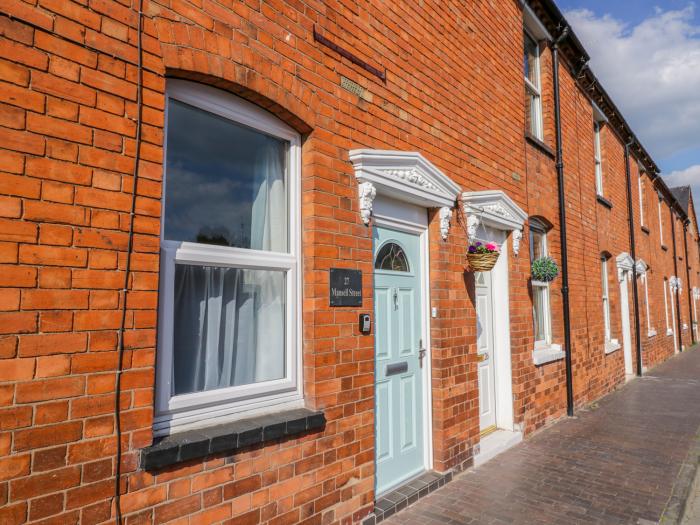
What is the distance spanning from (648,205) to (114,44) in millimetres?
16501

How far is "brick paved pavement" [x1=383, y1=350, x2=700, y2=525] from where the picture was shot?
376 cm

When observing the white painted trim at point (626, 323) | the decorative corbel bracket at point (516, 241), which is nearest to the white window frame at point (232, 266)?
the decorative corbel bracket at point (516, 241)

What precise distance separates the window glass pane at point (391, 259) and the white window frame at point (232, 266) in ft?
3.25

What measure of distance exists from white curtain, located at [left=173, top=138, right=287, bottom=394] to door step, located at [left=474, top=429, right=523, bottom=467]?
2.85 meters

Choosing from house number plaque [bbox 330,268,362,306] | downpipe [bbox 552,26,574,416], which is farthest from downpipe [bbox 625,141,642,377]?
house number plaque [bbox 330,268,362,306]

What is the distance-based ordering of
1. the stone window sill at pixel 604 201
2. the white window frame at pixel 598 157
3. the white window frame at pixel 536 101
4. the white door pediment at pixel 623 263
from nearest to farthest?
the white window frame at pixel 536 101 < the stone window sill at pixel 604 201 < the white window frame at pixel 598 157 < the white door pediment at pixel 623 263

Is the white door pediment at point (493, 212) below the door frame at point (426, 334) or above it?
above

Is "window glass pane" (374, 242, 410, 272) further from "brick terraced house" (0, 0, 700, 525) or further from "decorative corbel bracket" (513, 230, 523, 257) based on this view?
"decorative corbel bracket" (513, 230, 523, 257)

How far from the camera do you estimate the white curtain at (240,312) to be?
8.95 ft

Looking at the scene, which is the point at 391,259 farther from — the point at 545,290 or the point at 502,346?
the point at 545,290

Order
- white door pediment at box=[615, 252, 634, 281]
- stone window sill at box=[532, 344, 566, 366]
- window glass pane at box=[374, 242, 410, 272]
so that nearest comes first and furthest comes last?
window glass pane at box=[374, 242, 410, 272] → stone window sill at box=[532, 344, 566, 366] → white door pediment at box=[615, 252, 634, 281]

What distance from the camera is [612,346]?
9586 millimetres

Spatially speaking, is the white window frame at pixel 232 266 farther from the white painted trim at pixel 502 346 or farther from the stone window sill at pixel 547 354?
the stone window sill at pixel 547 354

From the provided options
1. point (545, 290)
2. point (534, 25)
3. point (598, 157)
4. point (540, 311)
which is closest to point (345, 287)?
point (540, 311)
